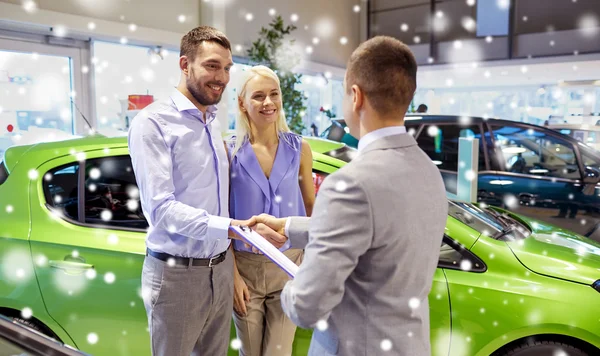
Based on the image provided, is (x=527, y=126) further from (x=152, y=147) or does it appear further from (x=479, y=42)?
(x=479, y=42)

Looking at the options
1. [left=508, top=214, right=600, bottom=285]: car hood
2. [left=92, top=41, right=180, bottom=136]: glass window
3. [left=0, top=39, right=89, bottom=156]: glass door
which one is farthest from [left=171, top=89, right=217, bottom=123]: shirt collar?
[left=92, top=41, right=180, bottom=136]: glass window

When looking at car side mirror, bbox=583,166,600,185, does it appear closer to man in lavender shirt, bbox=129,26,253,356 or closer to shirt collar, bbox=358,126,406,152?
man in lavender shirt, bbox=129,26,253,356

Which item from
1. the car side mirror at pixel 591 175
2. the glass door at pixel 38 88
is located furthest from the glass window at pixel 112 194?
the car side mirror at pixel 591 175

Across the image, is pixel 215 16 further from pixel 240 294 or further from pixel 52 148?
pixel 240 294

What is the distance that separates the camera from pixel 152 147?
1657mm

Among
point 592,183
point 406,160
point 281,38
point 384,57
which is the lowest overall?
point 592,183

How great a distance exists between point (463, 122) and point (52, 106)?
4500 millimetres

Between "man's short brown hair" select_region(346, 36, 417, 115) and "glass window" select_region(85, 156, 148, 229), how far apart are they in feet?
4.94

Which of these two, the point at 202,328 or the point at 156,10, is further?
the point at 156,10

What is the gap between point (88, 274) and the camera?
2186mm

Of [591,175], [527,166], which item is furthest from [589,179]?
[527,166]

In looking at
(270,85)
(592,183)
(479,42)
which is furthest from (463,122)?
(479,42)

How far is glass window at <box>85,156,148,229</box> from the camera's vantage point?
2352mm

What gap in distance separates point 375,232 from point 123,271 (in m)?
1.46
